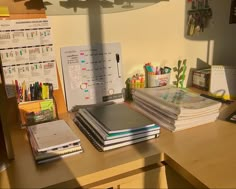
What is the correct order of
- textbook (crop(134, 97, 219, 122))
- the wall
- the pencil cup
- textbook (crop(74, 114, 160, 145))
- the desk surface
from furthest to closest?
the pencil cup, the wall, textbook (crop(134, 97, 219, 122)), textbook (crop(74, 114, 160, 145)), the desk surface

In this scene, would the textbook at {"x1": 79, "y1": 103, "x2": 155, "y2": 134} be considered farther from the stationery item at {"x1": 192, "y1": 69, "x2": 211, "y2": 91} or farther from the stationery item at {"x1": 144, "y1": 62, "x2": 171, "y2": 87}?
the stationery item at {"x1": 192, "y1": 69, "x2": 211, "y2": 91}

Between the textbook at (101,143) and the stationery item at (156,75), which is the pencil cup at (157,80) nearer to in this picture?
the stationery item at (156,75)

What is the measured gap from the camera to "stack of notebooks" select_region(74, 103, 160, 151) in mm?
850

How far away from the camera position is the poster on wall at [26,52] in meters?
1.04

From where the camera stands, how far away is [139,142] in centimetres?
90

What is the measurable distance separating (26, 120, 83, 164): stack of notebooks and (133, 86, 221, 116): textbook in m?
0.37

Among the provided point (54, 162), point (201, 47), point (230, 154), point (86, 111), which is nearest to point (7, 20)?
point (86, 111)

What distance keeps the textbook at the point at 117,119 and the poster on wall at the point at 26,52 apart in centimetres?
27

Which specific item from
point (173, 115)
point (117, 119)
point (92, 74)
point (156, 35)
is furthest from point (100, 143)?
point (156, 35)

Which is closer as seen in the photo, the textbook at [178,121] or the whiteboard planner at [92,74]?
the textbook at [178,121]

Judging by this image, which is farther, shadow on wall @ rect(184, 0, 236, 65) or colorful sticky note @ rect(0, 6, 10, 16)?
shadow on wall @ rect(184, 0, 236, 65)

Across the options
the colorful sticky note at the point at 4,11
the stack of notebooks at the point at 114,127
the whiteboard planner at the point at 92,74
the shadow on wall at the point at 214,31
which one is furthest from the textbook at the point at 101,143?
the shadow on wall at the point at 214,31

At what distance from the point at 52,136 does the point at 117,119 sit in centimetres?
24

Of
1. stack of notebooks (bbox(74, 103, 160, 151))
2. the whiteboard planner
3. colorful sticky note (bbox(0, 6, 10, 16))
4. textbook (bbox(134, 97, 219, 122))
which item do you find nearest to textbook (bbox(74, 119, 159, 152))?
stack of notebooks (bbox(74, 103, 160, 151))
